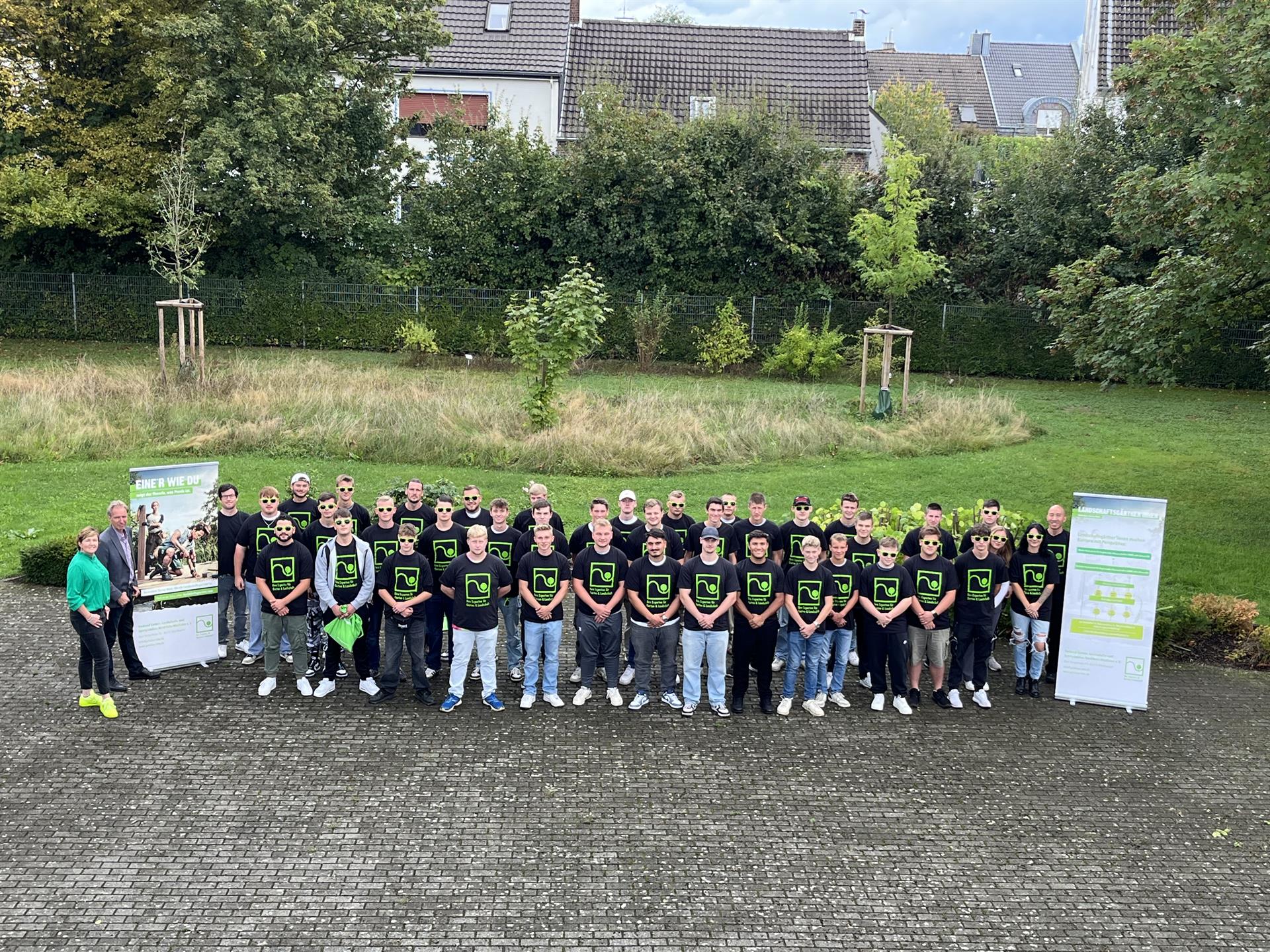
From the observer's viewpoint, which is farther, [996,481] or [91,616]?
[996,481]

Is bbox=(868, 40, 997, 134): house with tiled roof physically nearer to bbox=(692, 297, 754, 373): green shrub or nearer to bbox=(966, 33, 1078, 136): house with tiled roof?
bbox=(966, 33, 1078, 136): house with tiled roof

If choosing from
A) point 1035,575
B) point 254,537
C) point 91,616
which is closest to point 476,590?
point 254,537

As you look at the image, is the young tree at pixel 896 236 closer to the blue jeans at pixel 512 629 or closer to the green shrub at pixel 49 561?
the blue jeans at pixel 512 629

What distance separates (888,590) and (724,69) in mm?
39892

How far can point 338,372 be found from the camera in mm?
23656

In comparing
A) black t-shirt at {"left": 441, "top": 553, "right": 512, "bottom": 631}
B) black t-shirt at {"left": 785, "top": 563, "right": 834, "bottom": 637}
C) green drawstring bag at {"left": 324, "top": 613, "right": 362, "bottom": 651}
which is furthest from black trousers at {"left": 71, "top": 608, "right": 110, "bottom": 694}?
black t-shirt at {"left": 785, "top": 563, "right": 834, "bottom": 637}

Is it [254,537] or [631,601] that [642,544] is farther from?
[254,537]

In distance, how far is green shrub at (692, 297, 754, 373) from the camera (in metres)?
30.3

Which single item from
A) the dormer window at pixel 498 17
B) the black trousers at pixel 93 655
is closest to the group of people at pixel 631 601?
the black trousers at pixel 93 655

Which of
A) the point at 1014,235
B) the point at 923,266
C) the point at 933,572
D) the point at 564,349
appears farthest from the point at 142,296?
the point at 933,572

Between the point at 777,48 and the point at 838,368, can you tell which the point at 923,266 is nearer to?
the point at 838,368

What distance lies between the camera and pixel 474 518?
10.2 metres

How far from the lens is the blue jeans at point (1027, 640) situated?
987 centimetres

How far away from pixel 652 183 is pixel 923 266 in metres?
7.97
